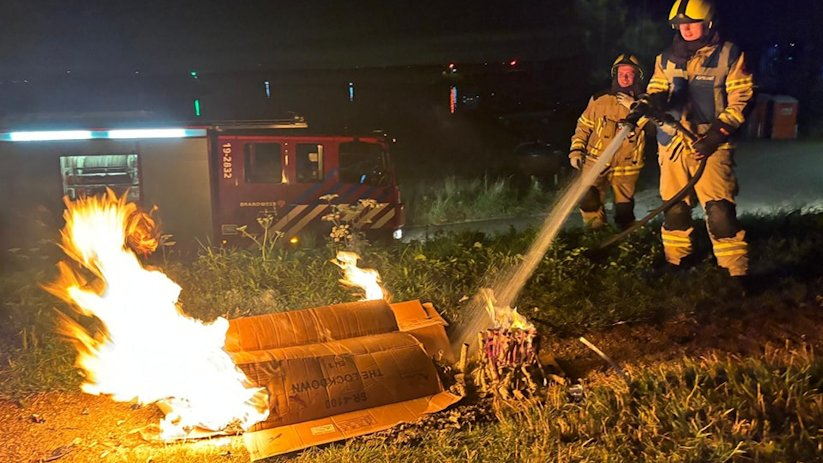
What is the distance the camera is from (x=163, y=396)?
13.1 ft

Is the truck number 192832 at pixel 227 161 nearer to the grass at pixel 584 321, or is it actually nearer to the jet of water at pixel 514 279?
the grass at pixel 584 321

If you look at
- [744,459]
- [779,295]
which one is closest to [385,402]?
[744,459]

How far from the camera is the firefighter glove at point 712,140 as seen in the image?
17.6 ft

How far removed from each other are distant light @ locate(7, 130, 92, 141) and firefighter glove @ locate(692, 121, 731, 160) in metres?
7.70

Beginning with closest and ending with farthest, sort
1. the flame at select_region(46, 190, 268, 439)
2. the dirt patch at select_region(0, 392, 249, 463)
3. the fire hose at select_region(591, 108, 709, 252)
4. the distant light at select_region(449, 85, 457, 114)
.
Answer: the dirt patch at select_region(0, 392, 249, 463)
the flame at select_region(46, 190, 268, 439)
the fire hose at select_region(591, 108, 709, 252)
the distant light at select_region(449, 85, 457, 114)

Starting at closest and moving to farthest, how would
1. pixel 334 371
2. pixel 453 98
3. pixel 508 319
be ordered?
pixel 334 371 < pixel 508 319 < pixel 453 98

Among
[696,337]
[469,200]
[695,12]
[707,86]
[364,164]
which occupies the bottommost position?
[469,200]

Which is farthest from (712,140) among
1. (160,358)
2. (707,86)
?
(160,358)

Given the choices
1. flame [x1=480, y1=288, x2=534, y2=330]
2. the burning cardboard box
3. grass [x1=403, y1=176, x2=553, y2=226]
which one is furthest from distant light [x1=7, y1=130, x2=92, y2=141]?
flame [x1=480, y1=288, x2=534, y2=330]

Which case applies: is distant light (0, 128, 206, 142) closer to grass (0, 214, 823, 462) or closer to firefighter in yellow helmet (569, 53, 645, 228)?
grass (0, 214, 823, 462)

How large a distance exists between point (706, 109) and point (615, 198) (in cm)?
239

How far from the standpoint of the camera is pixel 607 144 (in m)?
7.52

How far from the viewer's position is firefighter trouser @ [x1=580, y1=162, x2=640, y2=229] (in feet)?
25.7

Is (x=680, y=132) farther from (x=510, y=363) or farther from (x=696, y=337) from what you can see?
(x=510, y=363)
